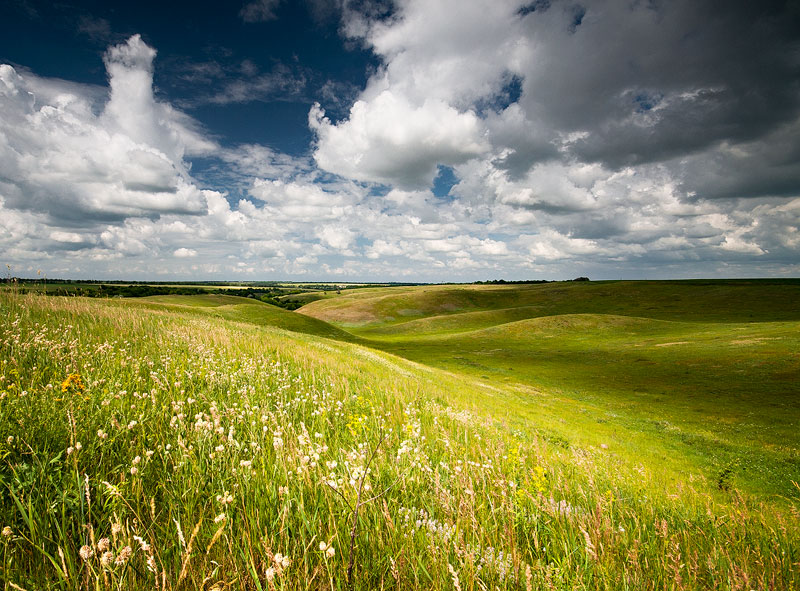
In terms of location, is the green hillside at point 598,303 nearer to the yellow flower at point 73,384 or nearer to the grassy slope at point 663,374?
the grassy slope at point 663,374

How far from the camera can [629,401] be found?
32.2 metres

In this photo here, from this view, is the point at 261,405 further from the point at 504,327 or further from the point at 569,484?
the point at 504,327

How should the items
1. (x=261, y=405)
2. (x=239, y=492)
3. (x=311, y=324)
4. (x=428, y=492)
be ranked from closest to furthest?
1. (x=239, y=492)
2. (x=428, y=492)
3. (x=261, y=405)
4. (x=311, y=324)

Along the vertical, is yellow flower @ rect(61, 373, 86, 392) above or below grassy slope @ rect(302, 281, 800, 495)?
above

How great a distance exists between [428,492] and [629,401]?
3675cm

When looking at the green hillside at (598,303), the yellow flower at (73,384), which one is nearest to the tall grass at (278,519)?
the yellow flower at (73,384)

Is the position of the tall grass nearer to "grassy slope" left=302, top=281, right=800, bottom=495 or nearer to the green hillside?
"grassy slope" left=302, top=281, right=800, bottom=495

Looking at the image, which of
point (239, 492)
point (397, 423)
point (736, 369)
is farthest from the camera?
point (736, 369)

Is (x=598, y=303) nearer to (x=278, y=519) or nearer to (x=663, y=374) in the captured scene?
(x=663, y=374)

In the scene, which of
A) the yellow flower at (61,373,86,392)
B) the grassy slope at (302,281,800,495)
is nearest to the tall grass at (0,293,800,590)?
the yellow flower at (61,373,86,392)

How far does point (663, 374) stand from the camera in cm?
4006

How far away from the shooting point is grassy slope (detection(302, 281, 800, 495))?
2092 cm

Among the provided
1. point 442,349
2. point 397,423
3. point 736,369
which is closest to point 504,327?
point 442,349

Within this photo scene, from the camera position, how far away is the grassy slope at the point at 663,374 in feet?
68.6
